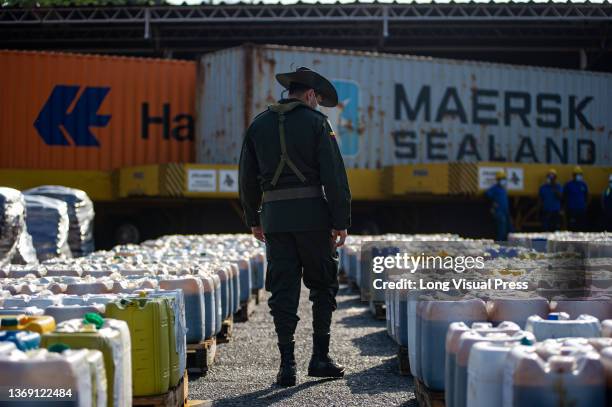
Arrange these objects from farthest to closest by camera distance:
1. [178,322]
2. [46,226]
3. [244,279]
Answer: [46,226] → [244,279] → [178,322]

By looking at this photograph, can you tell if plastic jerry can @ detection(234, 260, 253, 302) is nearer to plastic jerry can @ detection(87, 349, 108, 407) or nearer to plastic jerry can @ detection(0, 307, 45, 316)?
plastic jerry can @ detection(0, 307, 45, 316)

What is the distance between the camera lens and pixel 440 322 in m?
3.80

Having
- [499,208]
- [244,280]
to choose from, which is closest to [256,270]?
[244,280]

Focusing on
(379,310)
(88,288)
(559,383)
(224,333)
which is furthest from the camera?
(379,310)

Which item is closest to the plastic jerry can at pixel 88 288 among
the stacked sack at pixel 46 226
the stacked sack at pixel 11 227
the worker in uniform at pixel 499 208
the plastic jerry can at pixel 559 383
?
the plastic jerry can at pixel 559 383

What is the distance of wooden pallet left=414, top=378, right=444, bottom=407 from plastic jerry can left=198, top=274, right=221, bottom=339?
159cm

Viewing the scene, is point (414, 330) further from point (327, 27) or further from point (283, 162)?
point (327, 27)

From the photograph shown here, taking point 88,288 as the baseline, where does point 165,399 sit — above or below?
below

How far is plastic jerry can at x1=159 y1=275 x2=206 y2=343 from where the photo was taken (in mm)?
4879

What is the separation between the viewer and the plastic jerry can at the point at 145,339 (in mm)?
3604

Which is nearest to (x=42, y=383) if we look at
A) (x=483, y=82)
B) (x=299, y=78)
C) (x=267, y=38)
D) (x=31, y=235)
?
(x=299, y=78)

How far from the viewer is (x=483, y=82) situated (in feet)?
61.0

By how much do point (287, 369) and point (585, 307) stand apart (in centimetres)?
174

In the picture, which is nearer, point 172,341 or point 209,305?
point 172,341
